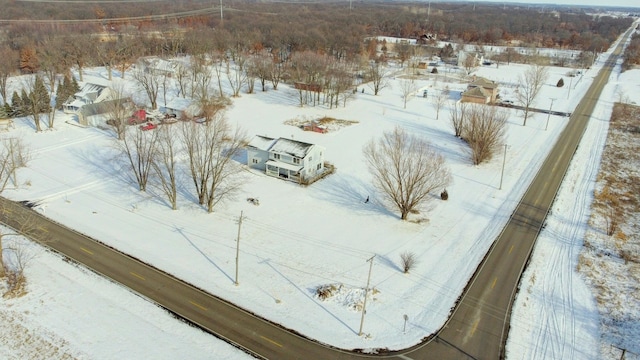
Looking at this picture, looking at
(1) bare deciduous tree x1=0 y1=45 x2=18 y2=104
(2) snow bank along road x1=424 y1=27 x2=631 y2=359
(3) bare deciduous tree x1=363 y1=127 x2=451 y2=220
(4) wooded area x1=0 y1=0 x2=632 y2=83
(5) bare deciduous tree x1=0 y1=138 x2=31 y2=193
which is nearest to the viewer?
(2) snow bank along road x1=424 y1=27 x2=631 y2=359

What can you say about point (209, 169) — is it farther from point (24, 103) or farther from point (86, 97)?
point (24, 103)

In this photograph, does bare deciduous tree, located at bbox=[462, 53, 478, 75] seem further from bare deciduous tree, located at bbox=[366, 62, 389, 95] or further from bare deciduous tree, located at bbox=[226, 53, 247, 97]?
bare deciduous tree, located at bbox=[226, 53, 247, 97]

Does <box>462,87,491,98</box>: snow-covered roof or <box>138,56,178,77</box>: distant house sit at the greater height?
<box>138,56,178,77</box>: distant house

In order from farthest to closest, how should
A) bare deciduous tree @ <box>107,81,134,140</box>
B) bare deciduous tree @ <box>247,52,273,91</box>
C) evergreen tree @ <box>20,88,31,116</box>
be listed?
1. bare deciduous tree @ <box>247,52,273,91</box>
2. evergreen tree @ <box>20,88,31,116</box>
3. bare deciduous tree @ <box>107,81,134,140</box>

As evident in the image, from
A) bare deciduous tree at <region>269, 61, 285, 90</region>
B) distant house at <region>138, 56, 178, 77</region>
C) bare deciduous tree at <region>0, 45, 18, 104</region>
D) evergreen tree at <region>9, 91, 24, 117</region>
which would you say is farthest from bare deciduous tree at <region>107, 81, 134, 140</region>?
bare deciduous tree at <region>269, 61, 285, 90</region>

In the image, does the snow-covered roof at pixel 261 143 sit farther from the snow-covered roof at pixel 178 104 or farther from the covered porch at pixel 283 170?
the snow-covered roof at pixel 178 104

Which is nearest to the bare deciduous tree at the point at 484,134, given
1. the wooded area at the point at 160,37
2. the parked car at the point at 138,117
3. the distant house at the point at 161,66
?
the parked car at the point at 138,117

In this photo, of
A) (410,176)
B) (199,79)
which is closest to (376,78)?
(199,79)
